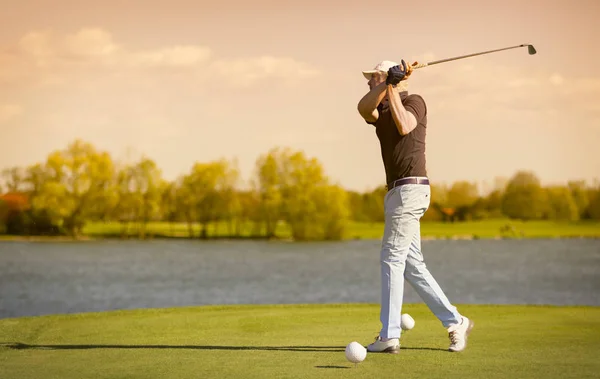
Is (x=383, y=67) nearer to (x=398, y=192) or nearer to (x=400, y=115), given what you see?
(x=400, y=115)

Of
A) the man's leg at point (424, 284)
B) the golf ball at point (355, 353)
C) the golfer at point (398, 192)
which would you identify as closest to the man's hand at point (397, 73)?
the golfer at point (398, 192)

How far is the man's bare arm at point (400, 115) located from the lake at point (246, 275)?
93.4 ft

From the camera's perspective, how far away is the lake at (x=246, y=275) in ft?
127

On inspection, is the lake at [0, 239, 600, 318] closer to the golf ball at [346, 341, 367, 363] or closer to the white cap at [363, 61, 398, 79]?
the white cap at [363, 61, 398, 79]

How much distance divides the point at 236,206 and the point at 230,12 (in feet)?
65.8

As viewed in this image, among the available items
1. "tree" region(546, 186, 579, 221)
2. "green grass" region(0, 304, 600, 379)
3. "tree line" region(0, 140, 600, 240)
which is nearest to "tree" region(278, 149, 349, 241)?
"tree line" region(0, 140, 600, 240)

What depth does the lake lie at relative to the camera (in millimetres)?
38719

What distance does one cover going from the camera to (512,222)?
399 ft

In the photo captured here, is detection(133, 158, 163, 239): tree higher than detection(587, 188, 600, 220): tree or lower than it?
higher

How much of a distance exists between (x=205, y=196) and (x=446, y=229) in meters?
42.2

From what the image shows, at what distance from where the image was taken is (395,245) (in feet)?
22.7

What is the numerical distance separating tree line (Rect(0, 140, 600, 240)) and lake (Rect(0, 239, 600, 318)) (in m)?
3.33

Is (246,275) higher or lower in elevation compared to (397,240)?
lower

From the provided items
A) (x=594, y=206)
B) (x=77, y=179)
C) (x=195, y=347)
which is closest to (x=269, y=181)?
(x=77, y=179)
